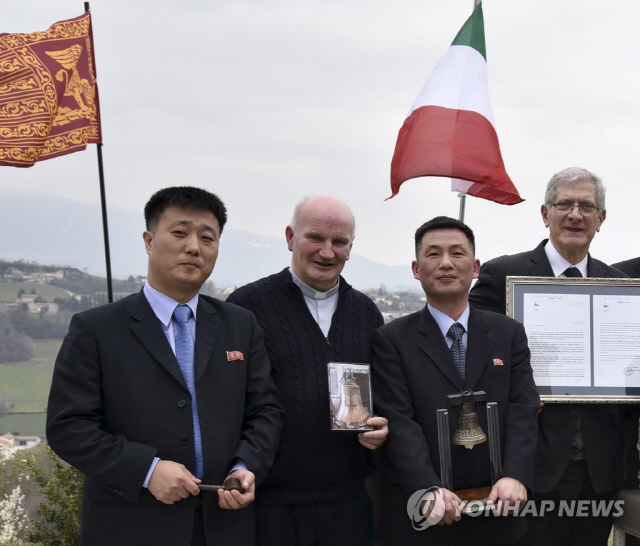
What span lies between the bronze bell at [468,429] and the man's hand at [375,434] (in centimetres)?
37

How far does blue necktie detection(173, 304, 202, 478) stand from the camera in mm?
3617

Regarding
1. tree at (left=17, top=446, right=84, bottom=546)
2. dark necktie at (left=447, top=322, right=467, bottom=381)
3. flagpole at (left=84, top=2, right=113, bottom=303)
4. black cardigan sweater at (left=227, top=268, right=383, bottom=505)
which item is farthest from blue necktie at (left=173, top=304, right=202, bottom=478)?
tree at (left=17, top=446, right=84, bottom=546)

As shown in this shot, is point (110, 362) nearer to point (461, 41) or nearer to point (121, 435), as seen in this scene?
point (121, 435)

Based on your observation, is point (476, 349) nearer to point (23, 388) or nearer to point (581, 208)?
point (581, 208)

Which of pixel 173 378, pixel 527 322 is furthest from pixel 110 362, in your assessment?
pixel 527 322

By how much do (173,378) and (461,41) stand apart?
5.48 m

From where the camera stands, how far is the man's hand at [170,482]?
339cm

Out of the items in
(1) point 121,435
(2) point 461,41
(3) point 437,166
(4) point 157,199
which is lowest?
(1) point 121,435

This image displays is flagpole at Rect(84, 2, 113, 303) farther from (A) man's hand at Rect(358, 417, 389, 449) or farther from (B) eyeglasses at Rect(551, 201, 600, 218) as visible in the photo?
(B) eyeglasses at Rect(551, 201, 600, 218)

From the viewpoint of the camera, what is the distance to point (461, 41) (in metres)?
7.72

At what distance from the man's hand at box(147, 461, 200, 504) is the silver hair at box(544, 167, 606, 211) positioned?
10.3ft

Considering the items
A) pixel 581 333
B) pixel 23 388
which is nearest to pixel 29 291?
pixel 23 388

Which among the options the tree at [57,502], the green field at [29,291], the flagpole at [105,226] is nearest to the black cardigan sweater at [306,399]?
the flagpole at [105,226]

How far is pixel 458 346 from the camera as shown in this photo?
430 centimetres
